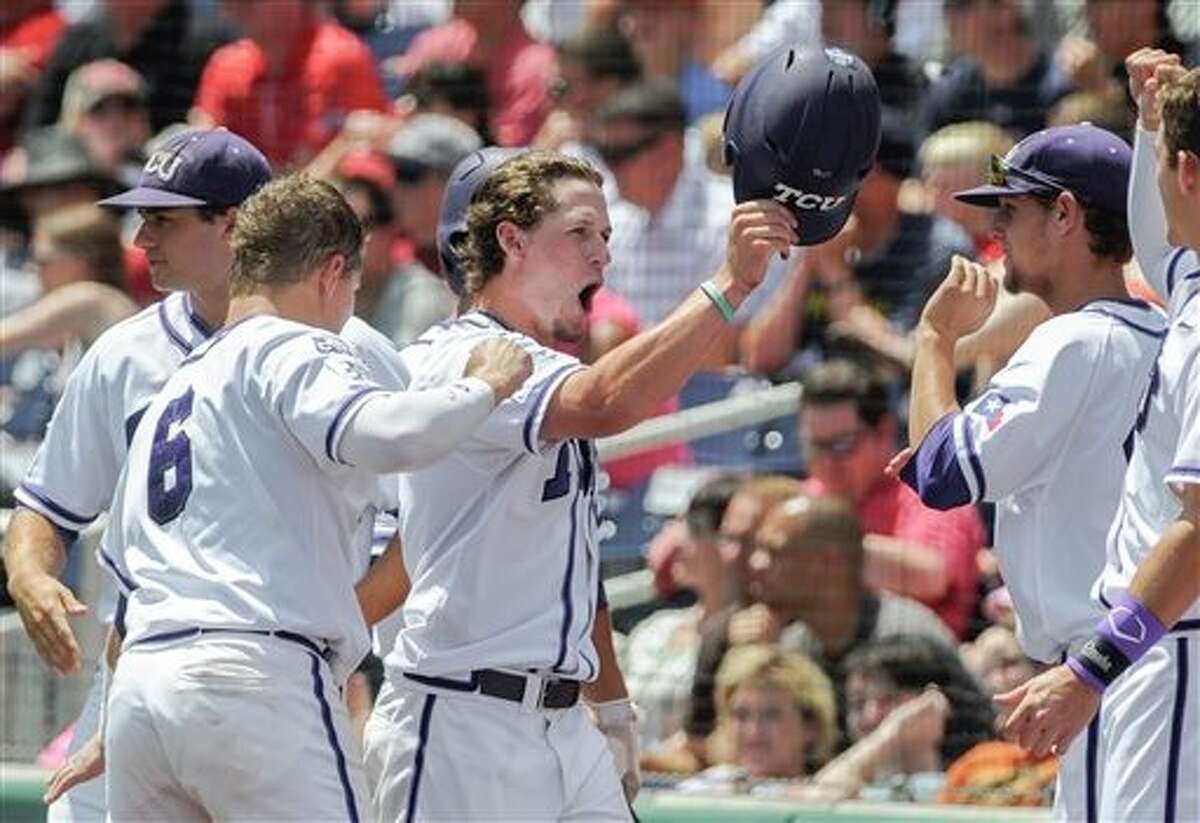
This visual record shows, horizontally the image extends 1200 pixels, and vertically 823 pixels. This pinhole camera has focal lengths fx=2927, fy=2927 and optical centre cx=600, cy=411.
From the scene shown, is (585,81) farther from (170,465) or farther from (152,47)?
(170,465)

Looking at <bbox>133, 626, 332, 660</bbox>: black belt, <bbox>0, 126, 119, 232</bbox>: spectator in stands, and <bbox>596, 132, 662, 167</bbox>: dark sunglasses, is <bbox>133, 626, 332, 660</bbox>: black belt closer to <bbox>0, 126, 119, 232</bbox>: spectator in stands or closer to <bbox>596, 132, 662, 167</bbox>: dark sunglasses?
<bbox>596, 132, 662, 167</bbox>: dark sunglasses

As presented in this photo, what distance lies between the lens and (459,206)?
564 centimetres

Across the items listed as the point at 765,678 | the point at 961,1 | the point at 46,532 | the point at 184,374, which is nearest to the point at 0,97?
the point at 961,1

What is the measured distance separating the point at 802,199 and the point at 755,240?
14 cm

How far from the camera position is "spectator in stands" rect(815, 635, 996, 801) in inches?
306

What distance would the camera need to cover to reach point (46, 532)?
5.88 metres

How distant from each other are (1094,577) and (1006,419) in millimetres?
332

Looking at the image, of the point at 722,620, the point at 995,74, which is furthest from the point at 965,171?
the point at 722,620

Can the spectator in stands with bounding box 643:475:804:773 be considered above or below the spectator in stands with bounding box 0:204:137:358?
below

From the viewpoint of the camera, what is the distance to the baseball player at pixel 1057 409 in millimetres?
5211

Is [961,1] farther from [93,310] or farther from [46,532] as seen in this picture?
[46,532]

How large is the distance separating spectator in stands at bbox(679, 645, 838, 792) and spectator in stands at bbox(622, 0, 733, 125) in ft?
8.04

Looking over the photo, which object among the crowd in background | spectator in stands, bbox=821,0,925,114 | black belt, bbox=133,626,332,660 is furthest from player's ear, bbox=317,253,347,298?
spectator in stands, bbox=821,0,925,114

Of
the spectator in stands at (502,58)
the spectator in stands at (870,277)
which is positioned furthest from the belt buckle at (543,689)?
the spectator in stands at (502,58)
